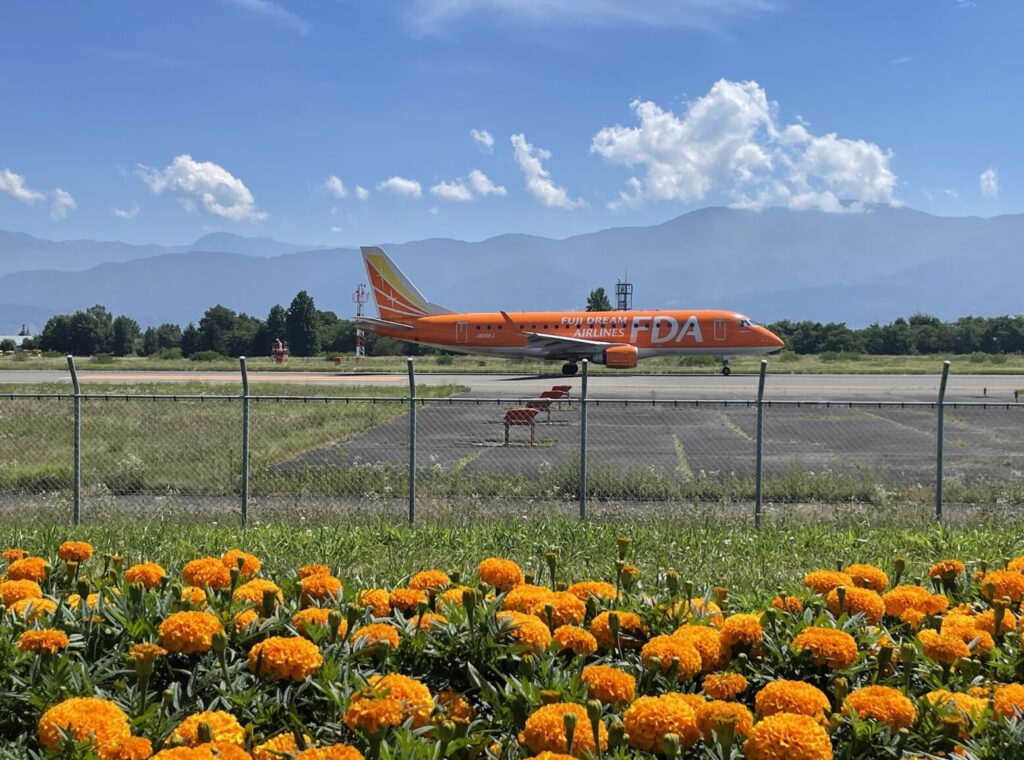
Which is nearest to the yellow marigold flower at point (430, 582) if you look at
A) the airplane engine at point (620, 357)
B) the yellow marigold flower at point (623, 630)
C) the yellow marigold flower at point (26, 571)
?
the yellow marigold flower at point (623, 630)

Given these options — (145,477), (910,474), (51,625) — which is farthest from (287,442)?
(51,625)

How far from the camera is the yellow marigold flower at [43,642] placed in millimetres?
3129

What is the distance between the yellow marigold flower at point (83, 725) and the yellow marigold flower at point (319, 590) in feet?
4.24

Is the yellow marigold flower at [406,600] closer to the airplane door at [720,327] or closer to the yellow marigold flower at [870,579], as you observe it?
the yellow marigold flower at [870,579]

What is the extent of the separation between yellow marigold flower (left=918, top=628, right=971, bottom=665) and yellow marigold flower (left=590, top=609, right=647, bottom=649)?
3.46 feet

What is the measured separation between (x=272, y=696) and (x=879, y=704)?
197 centimetres

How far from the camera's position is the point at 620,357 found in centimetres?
3781

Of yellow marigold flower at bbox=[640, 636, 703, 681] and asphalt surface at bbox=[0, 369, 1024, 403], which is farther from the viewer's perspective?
asphalt surface at bbox=[0, 369, 1024, 403]

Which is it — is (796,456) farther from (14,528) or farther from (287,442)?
(14,528)

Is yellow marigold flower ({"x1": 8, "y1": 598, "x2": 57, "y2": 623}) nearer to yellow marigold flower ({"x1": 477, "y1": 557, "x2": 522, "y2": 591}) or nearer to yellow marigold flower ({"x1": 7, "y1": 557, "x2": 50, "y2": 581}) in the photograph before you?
yellow marigold flower ({"x1": 7, "y1": 557, "x2": 50, "y2": 581})

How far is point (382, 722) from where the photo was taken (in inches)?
98.0

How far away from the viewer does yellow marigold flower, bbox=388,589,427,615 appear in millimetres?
3727

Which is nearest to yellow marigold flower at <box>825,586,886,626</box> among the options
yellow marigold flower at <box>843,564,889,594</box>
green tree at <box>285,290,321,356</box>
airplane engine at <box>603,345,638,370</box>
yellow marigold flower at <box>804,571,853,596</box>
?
yellow marigold flower at <box>804,571,853,596</box>

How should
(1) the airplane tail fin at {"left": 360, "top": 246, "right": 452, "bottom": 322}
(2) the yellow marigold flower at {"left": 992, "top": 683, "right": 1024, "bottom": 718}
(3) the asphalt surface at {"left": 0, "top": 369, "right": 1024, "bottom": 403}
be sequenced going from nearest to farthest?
(2) the yellow marigold flower at {"left": 992, "top": 683, "right": 1024, "bottom": 718} < (3) the asphalt surface at {"left": 0, "top": 369, "right": 1024, "bottom": 403} < (1) the airplane tail fin at {"left": 360, "top": 246, "right": 452, "bottom": 322}
